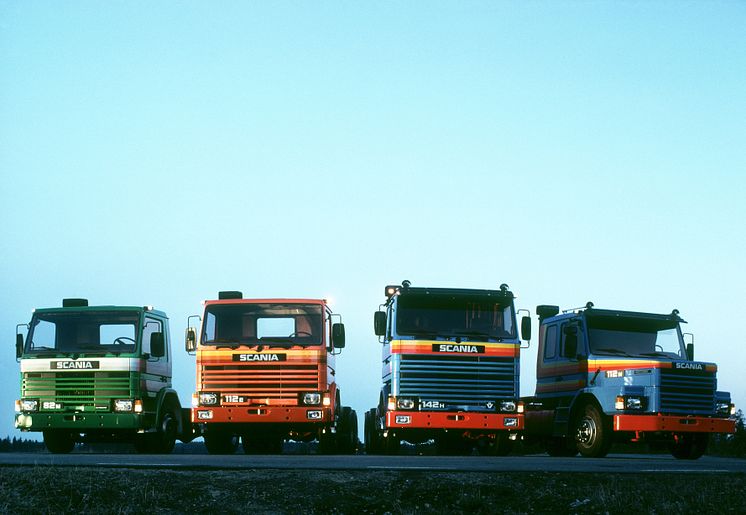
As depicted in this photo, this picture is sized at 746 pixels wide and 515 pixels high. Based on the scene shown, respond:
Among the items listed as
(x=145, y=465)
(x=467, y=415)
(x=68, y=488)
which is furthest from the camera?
(x=467, y=415)

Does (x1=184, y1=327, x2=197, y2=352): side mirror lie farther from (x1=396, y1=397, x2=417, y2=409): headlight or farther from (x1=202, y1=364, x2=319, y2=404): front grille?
(x1=396, y1=397, x2=417, y2=409): headlight

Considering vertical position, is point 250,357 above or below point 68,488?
above

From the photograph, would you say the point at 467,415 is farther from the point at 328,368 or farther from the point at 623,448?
the point at 623,448

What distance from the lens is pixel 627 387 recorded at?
74.9 feet

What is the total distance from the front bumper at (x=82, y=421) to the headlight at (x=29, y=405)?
0.12 meters

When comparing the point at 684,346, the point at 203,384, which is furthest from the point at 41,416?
the point at 684,346

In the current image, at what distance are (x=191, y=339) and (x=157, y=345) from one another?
1696 millimetres

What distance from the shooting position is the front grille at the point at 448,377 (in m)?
23.1

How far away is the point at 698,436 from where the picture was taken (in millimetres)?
24047

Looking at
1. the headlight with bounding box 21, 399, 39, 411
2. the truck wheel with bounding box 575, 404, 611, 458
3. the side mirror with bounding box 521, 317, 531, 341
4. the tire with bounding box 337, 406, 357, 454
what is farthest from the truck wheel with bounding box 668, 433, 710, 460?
the headlight with bounding box 21, 399, 39, 411

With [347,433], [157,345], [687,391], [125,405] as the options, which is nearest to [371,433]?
[347,433]

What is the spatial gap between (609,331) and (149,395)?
35.3 ft

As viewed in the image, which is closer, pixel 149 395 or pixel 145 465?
pixel 145 465

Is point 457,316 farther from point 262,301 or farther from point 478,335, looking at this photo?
point 262,301
